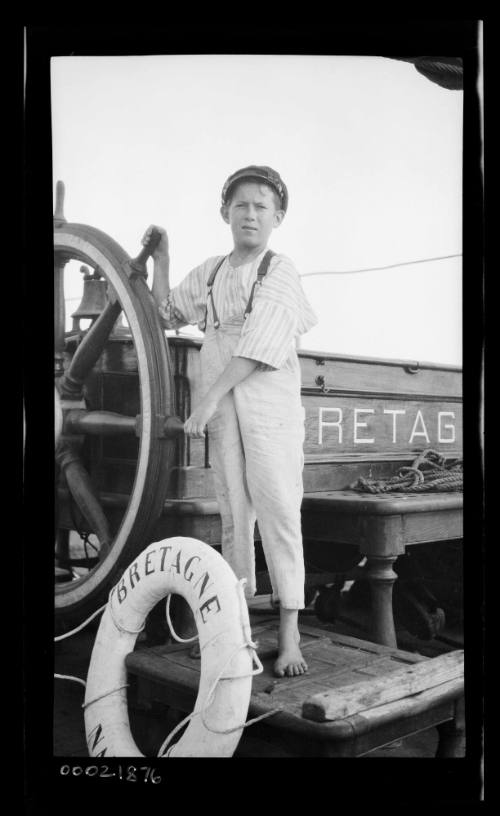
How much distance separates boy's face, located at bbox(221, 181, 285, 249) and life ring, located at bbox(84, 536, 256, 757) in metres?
0.97

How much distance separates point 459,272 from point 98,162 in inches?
48.2

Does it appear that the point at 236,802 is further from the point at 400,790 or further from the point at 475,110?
the point at 475,110

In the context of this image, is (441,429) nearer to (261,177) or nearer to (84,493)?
(261,177)

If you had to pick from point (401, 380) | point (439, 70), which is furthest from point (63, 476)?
point (439, 70)

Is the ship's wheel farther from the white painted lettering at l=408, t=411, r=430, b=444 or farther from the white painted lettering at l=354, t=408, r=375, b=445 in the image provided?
the white painted lettering at l=408, t=411, r=430, b=444

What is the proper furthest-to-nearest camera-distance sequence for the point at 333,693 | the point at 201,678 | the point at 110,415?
the point at 110,415 < the point at 201,678 < the point at 333,693

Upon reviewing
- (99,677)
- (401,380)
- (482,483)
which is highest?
(401,380)

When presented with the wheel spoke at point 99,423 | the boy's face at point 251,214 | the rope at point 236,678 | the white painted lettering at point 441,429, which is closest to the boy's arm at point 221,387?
the wheel spoke at point 99,423

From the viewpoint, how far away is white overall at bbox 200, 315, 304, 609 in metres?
2.50

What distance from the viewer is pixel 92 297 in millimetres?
2854

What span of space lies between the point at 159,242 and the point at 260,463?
2.55ft

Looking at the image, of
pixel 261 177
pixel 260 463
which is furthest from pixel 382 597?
pixel 261 177

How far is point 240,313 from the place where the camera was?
8.30ft

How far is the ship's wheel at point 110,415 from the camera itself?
8.50 ft
